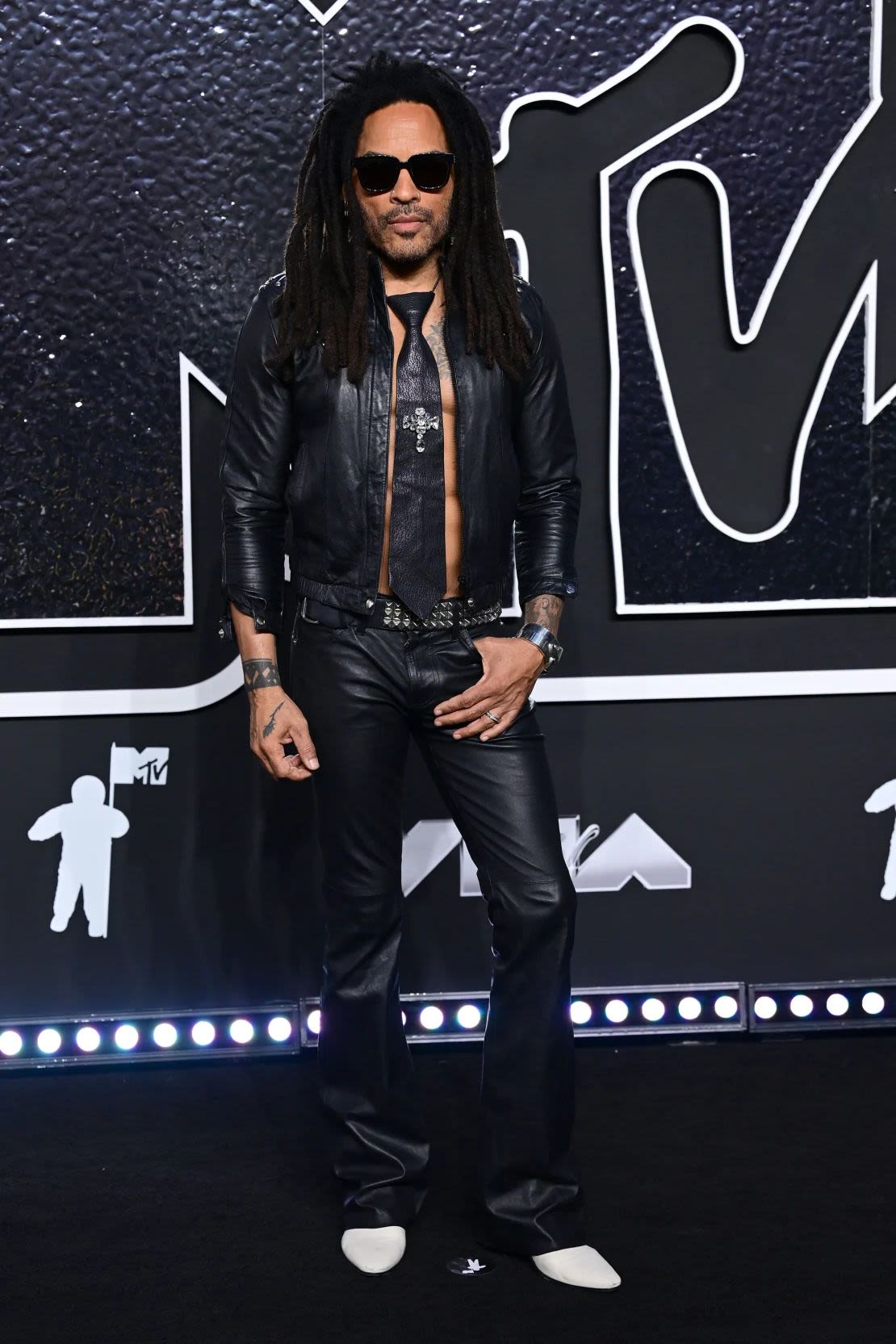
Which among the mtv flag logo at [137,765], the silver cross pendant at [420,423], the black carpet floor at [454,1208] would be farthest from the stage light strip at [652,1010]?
the silver cross pendant at [420,423]


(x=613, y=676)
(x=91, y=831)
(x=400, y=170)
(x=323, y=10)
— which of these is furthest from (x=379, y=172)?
(x=91, y=831)

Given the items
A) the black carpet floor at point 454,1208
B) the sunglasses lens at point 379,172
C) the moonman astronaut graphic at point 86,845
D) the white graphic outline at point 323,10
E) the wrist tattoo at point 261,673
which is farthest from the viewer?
the moonman astronaut graphic at point 86,845

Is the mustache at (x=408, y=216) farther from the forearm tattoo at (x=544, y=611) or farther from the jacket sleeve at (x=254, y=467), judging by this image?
the forearm tattoo at (x=544, y=611)

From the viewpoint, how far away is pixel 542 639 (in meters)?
2.53

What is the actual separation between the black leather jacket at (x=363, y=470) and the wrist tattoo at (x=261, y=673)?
63 mm

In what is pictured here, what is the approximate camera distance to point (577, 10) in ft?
11.2

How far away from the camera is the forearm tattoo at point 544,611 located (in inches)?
101

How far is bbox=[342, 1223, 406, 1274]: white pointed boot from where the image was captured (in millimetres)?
2422

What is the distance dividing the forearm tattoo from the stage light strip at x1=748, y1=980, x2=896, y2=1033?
4.56ft

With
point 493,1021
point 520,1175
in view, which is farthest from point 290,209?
point 520,1175

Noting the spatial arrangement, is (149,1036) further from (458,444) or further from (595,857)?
(458,444)

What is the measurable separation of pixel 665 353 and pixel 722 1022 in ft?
5.16

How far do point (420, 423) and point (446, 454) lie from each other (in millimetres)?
69

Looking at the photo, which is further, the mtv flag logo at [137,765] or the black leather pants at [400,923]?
the mtv flag logo at [137,765]
